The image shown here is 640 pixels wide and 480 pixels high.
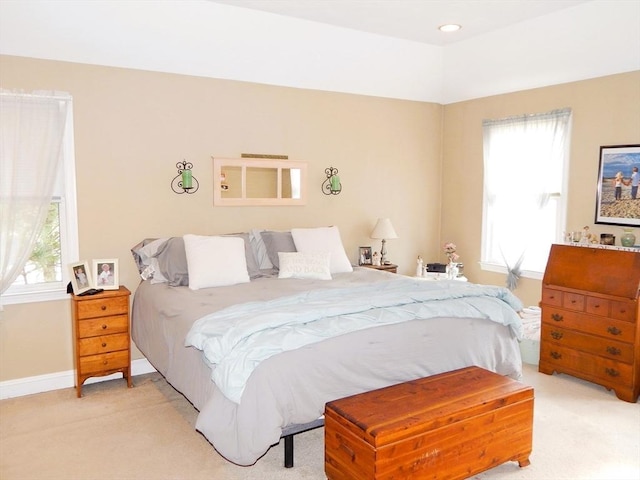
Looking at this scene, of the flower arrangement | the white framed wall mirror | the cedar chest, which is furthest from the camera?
the flower arrangement

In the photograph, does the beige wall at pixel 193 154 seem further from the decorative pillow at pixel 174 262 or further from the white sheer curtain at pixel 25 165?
the decorative pillow at pixel 174 262

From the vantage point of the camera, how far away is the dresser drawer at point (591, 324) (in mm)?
3531

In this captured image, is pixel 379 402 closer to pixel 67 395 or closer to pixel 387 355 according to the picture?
pixel 387 355

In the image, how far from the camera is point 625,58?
3922 millimetres

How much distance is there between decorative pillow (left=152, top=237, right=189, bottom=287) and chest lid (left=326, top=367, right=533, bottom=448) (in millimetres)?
1818

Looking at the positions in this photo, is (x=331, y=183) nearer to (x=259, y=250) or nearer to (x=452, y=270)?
(x=259, y=250)

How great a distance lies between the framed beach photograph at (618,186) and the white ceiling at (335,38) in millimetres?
652

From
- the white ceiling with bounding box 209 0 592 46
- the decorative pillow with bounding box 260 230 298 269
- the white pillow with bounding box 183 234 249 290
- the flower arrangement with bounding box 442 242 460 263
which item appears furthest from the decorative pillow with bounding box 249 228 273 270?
the flower arrangement with bounding box 442 242 460 263

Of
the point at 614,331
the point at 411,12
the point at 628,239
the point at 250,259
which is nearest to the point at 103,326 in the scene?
the point at 250,259

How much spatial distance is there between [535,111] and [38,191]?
4203mm

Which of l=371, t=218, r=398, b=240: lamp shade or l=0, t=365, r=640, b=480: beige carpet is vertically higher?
l=371, t=218, r=398, b=240: lamp shade

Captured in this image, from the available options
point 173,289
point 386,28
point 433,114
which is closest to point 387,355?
point 173,289

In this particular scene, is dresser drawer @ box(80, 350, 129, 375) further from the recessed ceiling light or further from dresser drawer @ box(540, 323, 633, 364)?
the recessed ceiling light

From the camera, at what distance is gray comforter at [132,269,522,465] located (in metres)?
2.37
